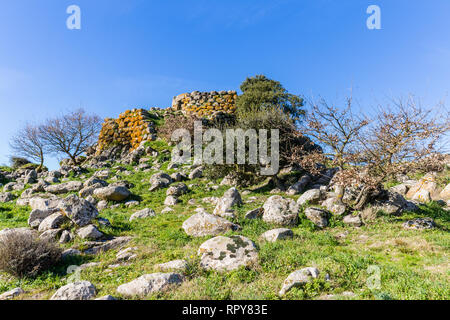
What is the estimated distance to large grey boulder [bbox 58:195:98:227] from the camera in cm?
1031

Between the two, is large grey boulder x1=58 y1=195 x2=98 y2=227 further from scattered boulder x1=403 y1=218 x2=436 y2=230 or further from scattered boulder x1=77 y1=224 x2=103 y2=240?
scattered boulder x1=403 y1=218 x2=436 y2=230

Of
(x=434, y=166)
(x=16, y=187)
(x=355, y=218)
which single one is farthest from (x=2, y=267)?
(x=16, y=187)

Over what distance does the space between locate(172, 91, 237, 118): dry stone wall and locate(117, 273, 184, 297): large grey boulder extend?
117ft

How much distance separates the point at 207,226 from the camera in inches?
384

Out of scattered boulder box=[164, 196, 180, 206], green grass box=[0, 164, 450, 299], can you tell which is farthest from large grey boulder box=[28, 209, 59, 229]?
scattered boulder box=[164, 196, 180, 206]

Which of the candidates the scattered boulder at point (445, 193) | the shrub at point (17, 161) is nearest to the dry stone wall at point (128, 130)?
the shrub at point (17, 161)

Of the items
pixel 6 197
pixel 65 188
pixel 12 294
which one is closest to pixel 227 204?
pixel 12 294

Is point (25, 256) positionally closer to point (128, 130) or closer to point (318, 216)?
point (318, 216)

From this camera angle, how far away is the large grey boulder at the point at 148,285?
17.8 ft

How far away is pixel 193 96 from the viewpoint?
48.4 m

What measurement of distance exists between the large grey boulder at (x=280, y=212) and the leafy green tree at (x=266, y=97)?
A: 2420 cm
